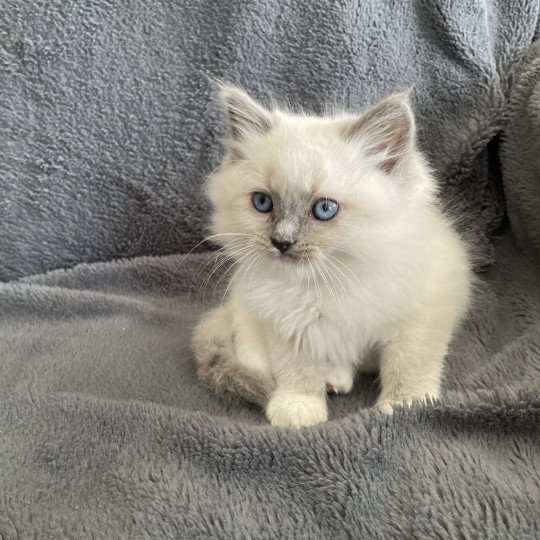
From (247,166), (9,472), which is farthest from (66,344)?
(247,166)

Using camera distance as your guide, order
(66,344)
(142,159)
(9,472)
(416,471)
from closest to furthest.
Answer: (416,471)
(9,472)
(66,344)
(142,159)

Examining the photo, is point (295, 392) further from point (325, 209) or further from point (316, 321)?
point (325, 209)

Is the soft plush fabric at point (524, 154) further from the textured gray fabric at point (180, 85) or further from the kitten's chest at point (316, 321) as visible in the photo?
the kitten's chest at point (316, 321)

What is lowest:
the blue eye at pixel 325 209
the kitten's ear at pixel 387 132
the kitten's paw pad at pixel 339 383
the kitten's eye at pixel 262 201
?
the kitten's paw pad at pixel 339 383

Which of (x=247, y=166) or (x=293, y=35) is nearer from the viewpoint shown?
(x=247, y=166)

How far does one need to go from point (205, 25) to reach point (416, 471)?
51.8 inches

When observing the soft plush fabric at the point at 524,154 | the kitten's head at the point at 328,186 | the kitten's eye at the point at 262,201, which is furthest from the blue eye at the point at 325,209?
the soft plush fabric at the point at 524,154

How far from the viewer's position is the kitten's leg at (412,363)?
1.09 m

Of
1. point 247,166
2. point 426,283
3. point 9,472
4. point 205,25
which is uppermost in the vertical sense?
point 205,25

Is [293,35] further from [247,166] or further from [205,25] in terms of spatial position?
[247,166]

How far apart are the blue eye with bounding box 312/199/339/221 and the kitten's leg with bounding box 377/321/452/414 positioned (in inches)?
11.7

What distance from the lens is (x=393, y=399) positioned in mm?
1082

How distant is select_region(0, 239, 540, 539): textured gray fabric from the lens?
2.72 ft

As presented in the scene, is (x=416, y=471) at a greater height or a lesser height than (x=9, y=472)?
greater
